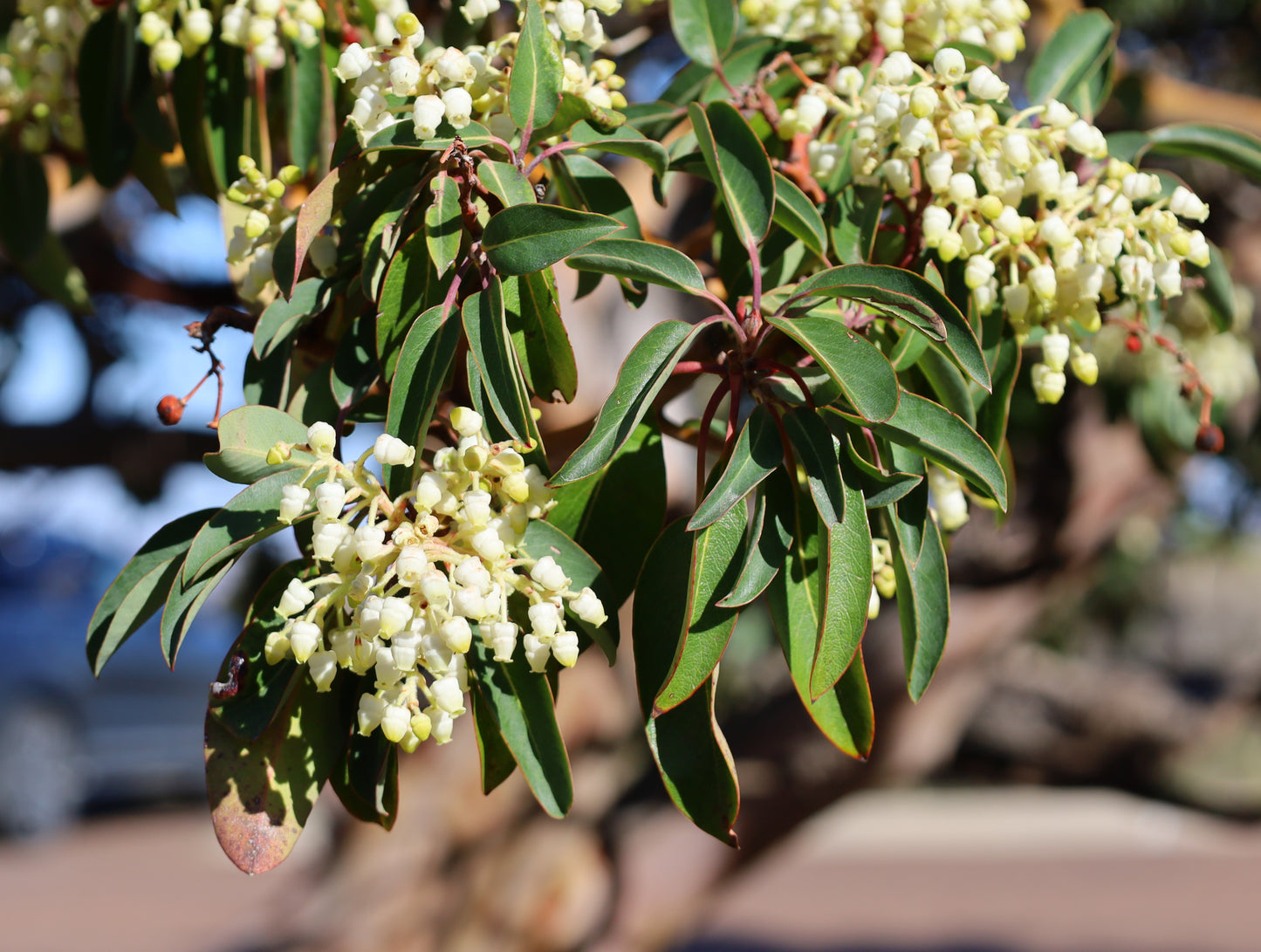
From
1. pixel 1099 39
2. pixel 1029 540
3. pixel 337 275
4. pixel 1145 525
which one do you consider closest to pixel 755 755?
pixel 1029 540

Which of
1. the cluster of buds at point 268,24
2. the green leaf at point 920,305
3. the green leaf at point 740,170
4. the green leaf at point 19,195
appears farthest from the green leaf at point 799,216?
the green leaf at point 19,195

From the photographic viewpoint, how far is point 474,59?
2.81ft

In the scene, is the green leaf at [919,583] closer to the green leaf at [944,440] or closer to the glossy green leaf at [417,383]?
the green leaf at [944,440]

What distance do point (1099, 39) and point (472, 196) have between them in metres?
0.81

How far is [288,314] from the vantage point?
0.86 meters

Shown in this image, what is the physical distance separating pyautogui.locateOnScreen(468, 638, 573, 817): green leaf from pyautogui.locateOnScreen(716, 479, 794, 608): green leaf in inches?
6.0

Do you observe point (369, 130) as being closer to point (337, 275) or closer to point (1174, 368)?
point (337, 275)

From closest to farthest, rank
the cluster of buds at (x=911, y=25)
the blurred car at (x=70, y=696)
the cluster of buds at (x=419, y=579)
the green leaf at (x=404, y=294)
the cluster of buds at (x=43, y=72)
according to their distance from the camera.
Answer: the cluster of buds at (x=419, y=579) < the green leaf at (x=404, y=294) < the cluster of buds at (x=911, y=25) < the cluster of buds at (x=43, y=72) < the blurred car at (x=70, y=696)

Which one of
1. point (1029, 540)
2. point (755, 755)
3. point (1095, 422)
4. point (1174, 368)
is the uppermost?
point (1174, 368)

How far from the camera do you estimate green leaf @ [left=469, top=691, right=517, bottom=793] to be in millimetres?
848

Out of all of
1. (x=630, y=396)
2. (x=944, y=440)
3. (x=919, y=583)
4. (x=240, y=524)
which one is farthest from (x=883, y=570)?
(x=240, y=524)

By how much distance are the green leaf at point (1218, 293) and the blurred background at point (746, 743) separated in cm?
24

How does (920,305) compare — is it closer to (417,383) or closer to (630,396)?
(630,396)

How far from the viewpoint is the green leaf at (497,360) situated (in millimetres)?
736
